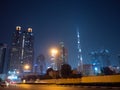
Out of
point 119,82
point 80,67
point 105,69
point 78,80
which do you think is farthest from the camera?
point 80,67

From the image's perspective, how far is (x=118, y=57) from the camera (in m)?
198

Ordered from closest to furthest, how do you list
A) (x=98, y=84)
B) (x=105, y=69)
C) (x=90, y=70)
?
(x=98, y=84) < (x=105, y=69) < (x=90, y=70)

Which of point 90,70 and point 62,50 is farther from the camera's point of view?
point 62,50

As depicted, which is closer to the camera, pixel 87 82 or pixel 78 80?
pixel 87 82

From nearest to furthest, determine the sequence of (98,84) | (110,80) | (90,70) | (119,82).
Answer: (119,82) → (110,80) → (98,84) → (90,70)

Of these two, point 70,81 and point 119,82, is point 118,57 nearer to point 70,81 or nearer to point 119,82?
point 70,81

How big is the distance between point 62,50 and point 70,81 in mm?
128327

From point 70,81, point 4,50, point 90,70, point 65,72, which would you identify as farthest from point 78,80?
point 4,50

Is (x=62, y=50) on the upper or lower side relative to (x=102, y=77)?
upper

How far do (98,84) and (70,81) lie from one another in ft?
45.0

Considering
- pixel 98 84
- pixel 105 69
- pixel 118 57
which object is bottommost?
pixel 98 84

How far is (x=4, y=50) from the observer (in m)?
196

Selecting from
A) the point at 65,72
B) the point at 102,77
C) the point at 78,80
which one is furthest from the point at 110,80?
the point at 65,72

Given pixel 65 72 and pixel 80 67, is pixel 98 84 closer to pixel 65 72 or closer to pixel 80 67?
pixel 65 72
